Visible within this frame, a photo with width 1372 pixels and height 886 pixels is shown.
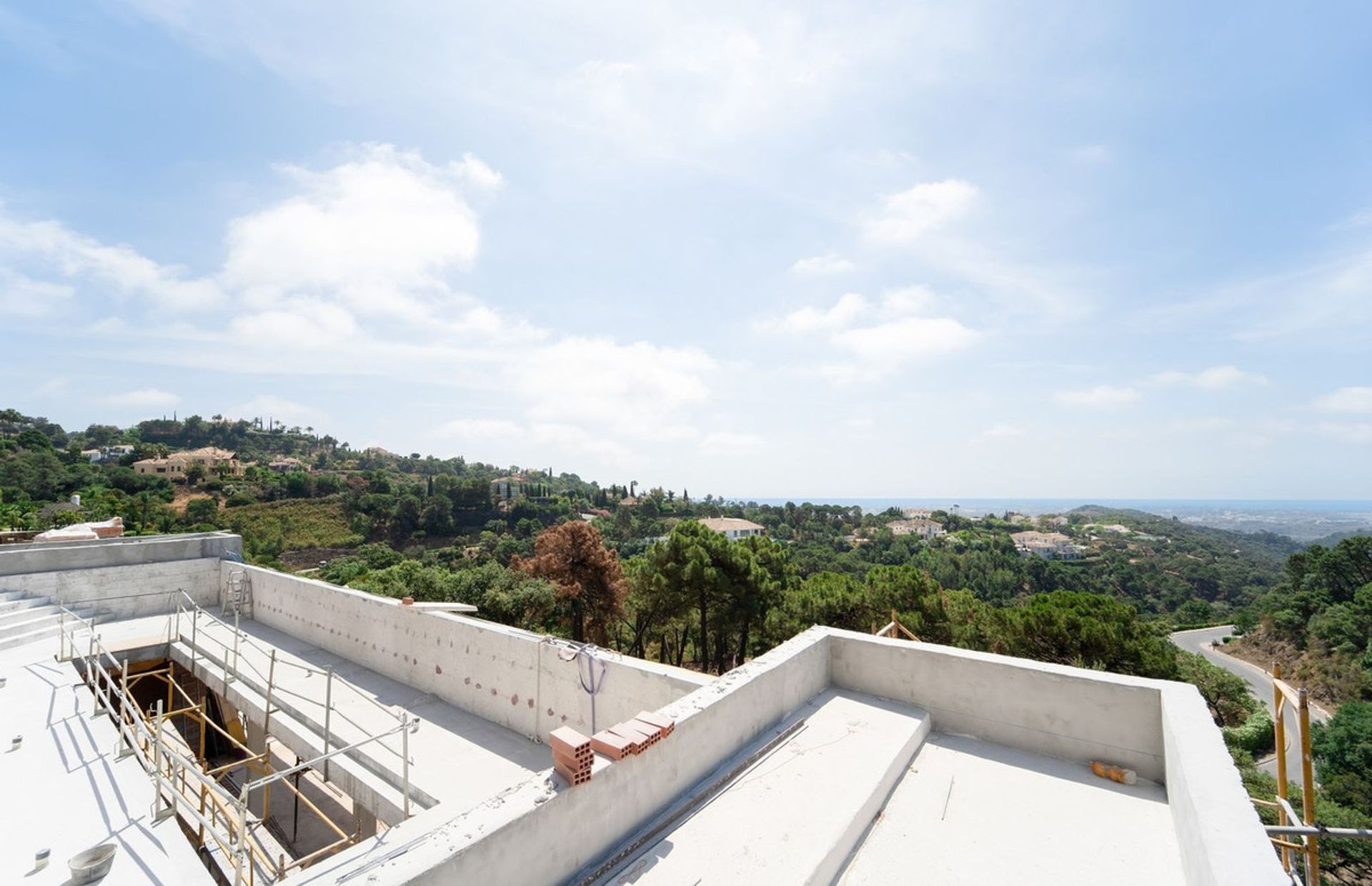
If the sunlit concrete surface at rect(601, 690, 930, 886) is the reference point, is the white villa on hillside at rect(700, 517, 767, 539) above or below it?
below

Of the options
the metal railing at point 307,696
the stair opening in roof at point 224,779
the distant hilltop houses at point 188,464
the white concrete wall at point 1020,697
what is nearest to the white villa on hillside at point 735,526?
the distant hilltop houses at point 188,464

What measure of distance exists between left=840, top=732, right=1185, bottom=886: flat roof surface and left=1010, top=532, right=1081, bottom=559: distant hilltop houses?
103502 millimetres

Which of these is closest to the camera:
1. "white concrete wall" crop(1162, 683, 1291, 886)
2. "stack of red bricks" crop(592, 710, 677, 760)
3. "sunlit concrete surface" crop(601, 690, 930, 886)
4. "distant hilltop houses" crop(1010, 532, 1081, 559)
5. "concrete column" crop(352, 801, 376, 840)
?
"white concrete wall" crop(1162, 683, 1291, 886)

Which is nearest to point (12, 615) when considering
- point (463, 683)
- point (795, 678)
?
point (463, 683)

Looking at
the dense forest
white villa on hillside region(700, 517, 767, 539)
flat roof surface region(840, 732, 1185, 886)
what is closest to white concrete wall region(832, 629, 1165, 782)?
flat roof surface region(840, 732, 1185, 886)

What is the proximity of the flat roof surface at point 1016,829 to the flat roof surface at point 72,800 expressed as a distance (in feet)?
14.7

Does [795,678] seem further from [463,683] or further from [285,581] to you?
[285,581]

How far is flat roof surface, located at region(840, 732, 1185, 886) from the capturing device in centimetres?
307

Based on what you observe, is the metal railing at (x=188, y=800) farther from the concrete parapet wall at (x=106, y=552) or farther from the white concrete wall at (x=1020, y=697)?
the concrete parapet wall at (x=106, y=552)

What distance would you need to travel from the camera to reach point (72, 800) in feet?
15.1

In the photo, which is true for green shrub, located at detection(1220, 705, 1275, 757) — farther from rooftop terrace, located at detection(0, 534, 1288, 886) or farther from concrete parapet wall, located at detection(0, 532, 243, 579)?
concrete parapet wall, located at detection(0, 532, 243, 579)

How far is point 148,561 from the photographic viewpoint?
10977 mm

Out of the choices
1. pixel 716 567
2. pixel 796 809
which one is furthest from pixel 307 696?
pixel 716 567

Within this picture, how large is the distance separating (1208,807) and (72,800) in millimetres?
7695
